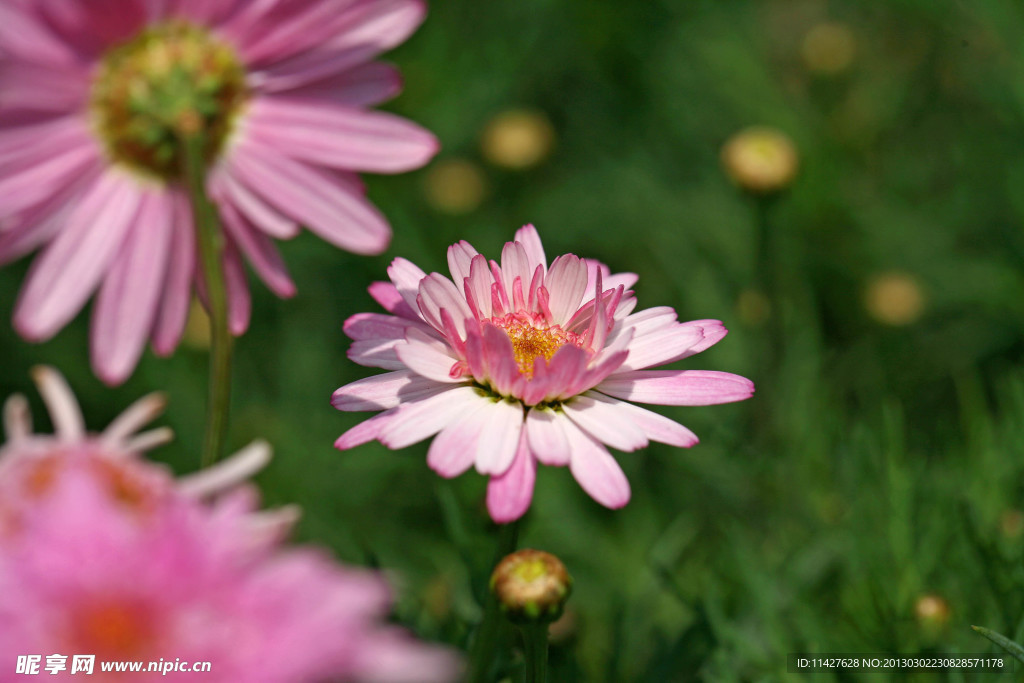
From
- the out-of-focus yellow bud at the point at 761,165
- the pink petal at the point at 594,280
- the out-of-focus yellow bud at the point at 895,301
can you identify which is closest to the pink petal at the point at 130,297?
the pink petal at the point at 594,280

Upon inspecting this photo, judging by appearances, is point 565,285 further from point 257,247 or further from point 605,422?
point 257,247

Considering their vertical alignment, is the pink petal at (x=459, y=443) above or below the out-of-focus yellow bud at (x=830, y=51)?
below

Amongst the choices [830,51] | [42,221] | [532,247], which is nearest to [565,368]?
[532,247]

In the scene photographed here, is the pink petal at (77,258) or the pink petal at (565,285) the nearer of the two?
the pink petal at (77,258)

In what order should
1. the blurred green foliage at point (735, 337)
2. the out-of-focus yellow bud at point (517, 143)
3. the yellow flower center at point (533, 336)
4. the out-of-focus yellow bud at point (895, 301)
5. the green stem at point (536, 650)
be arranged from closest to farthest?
1. the green stem at point (536, 650)
2. the yellow flower center at point (533, 336)
3. the blurred green foliage at point (735, 337)
4. the out-of-focus yellow bud at point (895, 301)
5. the out-of-focus yellow bud at point (517, 143)

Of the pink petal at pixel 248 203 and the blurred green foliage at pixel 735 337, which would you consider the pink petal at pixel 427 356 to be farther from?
the blurred green foliage at pixel 735 337

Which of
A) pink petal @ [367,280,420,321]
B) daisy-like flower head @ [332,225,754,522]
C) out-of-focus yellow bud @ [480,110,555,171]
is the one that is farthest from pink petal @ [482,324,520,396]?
out-of-focus yellow bud @ [480,110,555,171]

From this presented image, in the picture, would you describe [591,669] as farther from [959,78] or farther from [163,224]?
[959,78]
